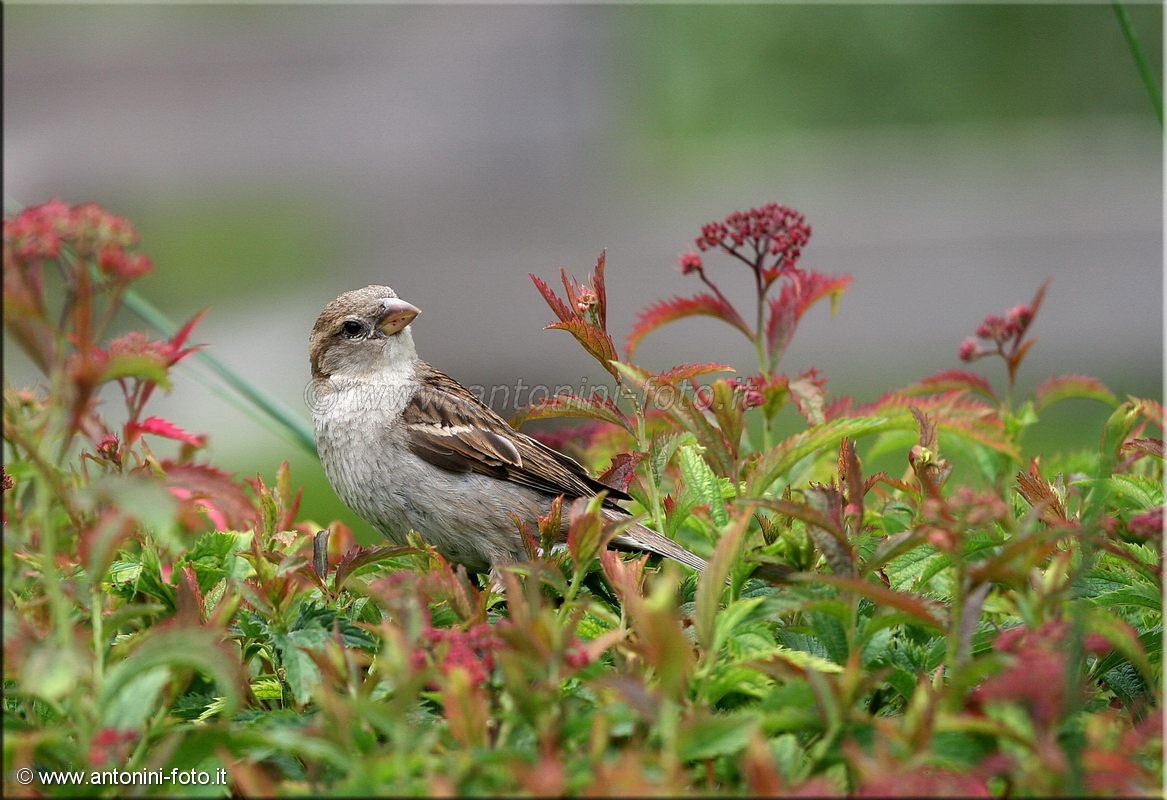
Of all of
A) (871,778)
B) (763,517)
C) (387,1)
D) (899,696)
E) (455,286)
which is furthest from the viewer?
(387,1)

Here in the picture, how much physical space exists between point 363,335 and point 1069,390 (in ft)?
5.38

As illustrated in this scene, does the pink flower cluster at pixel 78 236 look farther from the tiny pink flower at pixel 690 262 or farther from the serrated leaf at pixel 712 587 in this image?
the tiny pink flower at pixel 690 262

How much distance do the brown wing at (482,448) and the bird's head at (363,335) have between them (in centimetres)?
21

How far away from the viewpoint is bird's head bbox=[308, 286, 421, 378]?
10.6 ft

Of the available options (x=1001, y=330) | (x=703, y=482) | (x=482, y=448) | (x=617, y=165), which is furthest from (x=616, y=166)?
(x=703, y=482)

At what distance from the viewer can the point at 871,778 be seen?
3.86 ft

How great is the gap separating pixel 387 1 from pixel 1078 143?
720cm

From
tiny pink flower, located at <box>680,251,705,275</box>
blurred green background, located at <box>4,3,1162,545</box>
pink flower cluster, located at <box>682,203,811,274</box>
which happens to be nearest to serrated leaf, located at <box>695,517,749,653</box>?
pink flower cluster, located at <box>682,203,811,274</box>

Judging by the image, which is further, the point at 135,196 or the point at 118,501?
the point at 135,196

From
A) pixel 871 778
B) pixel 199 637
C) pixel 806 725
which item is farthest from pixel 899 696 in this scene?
pixel 199 637

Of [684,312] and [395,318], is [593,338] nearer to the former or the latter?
[684,312]

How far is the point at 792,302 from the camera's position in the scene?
2217 mm

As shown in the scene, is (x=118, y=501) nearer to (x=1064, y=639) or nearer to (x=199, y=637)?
(x=199, y=637)

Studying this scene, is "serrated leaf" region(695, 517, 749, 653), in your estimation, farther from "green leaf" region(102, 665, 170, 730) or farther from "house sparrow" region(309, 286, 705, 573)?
"house sparrow" region(309, 286, 705, 573)
